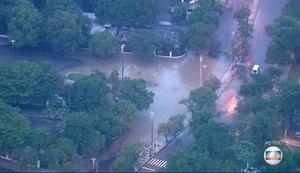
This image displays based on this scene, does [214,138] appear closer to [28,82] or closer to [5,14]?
[28,82]

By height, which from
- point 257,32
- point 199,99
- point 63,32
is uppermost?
point 63,32

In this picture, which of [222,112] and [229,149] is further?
[222,112]

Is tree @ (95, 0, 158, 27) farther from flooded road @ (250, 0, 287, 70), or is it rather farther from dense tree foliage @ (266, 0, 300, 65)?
dense tree foliage @ (266, 0, 300, 65)

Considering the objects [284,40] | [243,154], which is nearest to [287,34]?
[284,40]

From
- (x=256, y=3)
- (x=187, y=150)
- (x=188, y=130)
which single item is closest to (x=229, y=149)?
(x=187, y=150)

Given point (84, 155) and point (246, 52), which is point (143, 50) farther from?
point (84, 155)

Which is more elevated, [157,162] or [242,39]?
[242,39]
